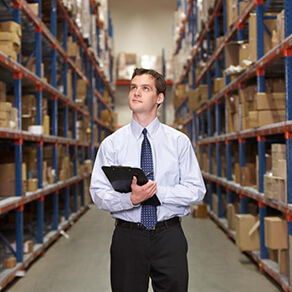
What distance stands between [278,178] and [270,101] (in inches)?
47.6

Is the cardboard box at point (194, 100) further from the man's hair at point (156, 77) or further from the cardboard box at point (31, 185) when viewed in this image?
the man's hair at point (156, 77)

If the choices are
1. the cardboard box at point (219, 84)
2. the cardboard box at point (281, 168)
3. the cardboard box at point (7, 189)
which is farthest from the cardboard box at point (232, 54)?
the cardboard box at point (7, 189)

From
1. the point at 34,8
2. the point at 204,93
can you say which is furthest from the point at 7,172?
the point at 204,93

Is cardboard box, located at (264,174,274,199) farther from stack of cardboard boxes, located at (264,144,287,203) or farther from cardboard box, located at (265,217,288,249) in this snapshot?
cardboard box, located at (265,217,288,249)

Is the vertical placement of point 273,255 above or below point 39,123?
below

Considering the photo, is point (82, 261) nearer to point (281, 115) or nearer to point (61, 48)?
point (281, 115)

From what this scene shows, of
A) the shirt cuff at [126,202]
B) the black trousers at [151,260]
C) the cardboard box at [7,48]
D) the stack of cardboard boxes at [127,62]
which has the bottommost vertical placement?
the black trousers at [151,260]

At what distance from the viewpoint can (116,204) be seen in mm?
2119

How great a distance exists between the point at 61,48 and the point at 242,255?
4535 millimetres

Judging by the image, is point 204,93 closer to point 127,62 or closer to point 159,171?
point 159,171

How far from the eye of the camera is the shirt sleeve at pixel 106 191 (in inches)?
83.1

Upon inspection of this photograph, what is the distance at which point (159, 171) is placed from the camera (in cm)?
220

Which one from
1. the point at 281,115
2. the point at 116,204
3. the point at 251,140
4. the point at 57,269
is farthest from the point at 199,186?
the point at 251,140

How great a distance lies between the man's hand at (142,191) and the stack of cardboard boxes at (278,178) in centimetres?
236
